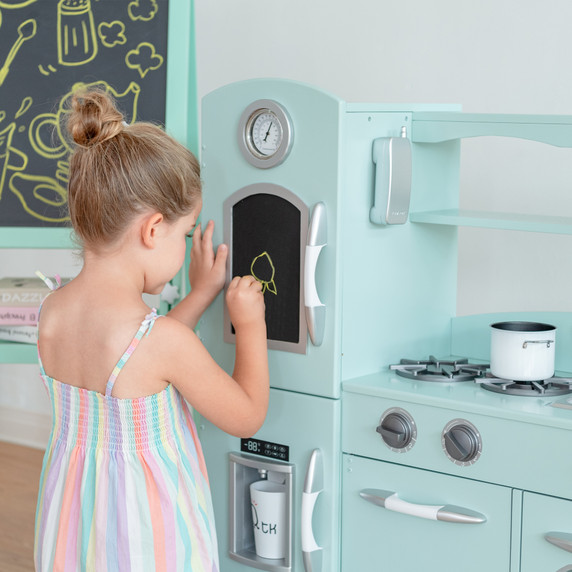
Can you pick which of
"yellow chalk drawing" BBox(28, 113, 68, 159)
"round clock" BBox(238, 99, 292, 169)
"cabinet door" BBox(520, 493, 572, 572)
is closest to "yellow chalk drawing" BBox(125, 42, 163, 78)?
"yellow chalk drawing" BBox(28, 113, 68, 159)

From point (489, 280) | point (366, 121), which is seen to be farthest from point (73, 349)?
point (489, 280)

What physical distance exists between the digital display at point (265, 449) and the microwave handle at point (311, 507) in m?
0.07

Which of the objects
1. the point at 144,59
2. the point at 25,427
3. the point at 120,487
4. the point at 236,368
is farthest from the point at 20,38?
the point at 25,427

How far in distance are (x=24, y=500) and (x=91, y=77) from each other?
1762 millimetres

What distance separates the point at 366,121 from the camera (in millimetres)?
1728

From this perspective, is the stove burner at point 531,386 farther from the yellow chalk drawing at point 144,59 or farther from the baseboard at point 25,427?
the baseboard at point 25,427

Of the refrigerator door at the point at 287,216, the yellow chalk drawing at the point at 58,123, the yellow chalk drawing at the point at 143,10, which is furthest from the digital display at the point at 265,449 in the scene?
the yellow chalk drawing at the point at 143,10

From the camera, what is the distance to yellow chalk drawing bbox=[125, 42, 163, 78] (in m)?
2.21

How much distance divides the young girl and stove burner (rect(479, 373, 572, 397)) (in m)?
0.44

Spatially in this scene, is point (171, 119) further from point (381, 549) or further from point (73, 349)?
point (381, 549)

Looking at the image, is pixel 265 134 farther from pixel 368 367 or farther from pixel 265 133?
pixel 368 367

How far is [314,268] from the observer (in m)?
1.69

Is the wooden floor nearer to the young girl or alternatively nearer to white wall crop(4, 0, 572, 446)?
the young girl

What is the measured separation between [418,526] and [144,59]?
1262 millimetres
